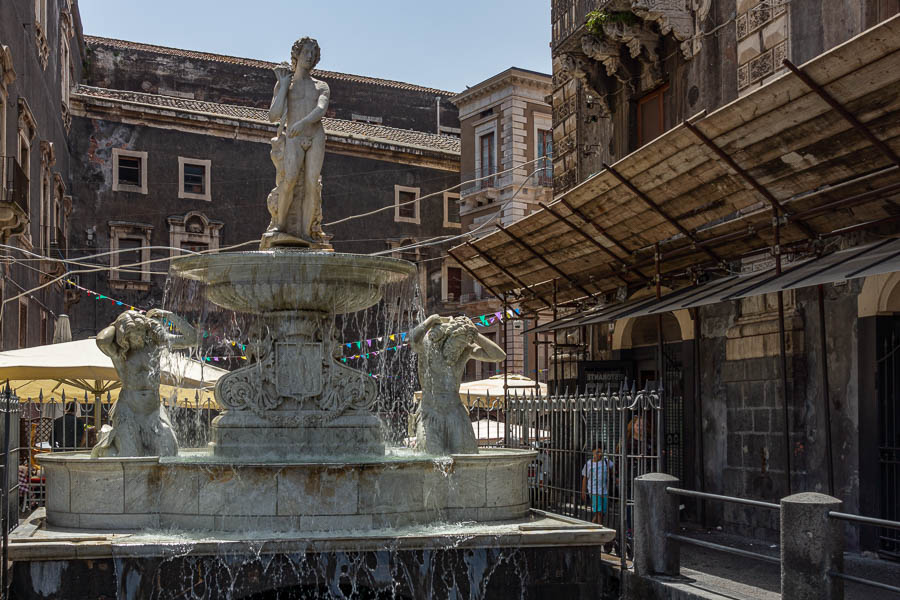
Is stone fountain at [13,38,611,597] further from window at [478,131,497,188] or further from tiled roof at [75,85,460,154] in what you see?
tiled roof at [75,85,460,154]

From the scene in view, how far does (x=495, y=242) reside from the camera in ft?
52.7

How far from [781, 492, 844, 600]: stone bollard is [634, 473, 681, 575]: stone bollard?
169 centimetres

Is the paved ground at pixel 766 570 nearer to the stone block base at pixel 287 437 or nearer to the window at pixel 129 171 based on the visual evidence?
the stone block base at pixel 287 437

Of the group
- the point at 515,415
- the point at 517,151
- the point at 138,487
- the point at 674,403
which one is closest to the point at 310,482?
the point at 138,487

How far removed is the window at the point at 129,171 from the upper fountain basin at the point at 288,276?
2950 centimetres

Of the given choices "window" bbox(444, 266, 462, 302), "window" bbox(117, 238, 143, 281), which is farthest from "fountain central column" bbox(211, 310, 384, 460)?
"window" bbox(444, 266, 462, 302)

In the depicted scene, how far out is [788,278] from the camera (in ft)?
33.9

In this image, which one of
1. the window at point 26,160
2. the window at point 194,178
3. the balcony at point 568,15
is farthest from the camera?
the window at point 194,178

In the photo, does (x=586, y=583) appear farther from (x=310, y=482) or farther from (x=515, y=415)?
(x=515, y=415)

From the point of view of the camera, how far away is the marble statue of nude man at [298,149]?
36.3ft

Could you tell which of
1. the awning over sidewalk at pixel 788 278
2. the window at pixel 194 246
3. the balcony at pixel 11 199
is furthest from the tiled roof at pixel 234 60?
the awning over sidewalk at pixel 788 278

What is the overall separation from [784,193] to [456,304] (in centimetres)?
3018

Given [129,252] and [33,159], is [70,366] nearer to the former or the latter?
[33,159]

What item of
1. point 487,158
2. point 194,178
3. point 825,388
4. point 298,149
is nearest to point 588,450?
point 825,388
